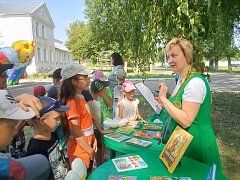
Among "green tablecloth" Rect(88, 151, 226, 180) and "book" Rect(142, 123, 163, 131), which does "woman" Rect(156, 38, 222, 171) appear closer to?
"green tablecloth" Rect(88, 151, 226, 180)

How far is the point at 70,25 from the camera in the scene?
5503 centimetres

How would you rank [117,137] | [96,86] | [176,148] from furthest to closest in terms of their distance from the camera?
1. [96,86]
2. [117,137]
3. [176,148]

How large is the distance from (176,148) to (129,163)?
0.44 meters

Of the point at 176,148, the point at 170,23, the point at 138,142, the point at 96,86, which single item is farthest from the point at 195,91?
the point at 96,86

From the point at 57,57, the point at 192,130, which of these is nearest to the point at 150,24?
the point at 192,130

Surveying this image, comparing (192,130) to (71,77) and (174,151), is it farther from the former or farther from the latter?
(71,77)

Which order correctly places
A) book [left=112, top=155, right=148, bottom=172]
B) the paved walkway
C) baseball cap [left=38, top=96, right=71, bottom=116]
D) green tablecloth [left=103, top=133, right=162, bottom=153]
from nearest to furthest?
book [left=112, top=155, right=148, bottom=172], baseball cap [left=38, top=96, right=71, bottom=116], green tablecloth [left=103, top=133, right=162, bottom=153], the paved walkway

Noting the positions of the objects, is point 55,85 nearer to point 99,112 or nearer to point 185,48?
point 99,112

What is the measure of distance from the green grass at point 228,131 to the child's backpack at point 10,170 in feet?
10.2

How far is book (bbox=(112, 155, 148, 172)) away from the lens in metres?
2.19

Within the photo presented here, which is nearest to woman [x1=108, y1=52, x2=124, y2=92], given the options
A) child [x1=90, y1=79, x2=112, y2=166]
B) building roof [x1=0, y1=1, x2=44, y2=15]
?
child [x1=90, y1=79, x2=112, y2=166]

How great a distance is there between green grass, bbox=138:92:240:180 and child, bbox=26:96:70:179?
236cm

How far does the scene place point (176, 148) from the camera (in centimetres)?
199

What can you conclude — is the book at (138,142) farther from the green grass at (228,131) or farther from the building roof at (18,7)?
the building roof at (18,7)
